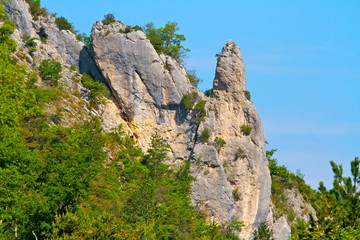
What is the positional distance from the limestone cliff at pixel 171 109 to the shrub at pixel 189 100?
1.12 ft

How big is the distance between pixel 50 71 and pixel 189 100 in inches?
572

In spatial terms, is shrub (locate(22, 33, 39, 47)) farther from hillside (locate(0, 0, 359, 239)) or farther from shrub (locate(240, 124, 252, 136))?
shrub (locate(240, 124, 252, 136))

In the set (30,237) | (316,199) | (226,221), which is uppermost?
(226,221)

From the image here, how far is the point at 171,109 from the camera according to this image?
247 ft

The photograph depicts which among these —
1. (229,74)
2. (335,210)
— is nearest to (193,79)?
(229,74)

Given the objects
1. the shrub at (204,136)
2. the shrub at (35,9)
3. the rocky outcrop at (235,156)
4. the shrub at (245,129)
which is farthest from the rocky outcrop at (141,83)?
the shrub at (35,9)

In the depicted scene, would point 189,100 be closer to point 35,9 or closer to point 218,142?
point 218,142

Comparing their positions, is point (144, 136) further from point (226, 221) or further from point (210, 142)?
point (226, 221)

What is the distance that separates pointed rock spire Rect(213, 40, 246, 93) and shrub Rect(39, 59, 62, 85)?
17.6 metres

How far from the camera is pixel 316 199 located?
25906 mm

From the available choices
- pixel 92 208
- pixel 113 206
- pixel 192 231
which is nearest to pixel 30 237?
pixel 92 208

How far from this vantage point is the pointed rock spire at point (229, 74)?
78.5 meters

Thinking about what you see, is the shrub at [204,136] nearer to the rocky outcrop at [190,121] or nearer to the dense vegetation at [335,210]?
the rocky outcrop at [190,121]

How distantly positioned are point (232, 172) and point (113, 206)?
79.9ft
